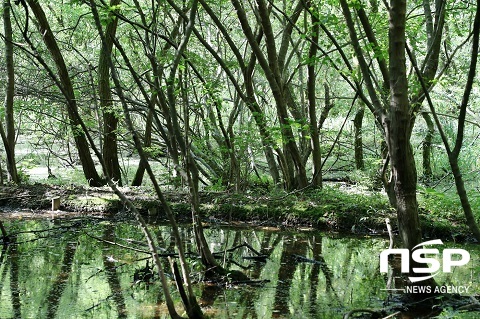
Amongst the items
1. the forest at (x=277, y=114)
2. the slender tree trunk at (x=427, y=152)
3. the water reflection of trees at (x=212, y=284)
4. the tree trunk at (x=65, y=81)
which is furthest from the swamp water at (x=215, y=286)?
the slender tree trunk at (x=427, y=152)

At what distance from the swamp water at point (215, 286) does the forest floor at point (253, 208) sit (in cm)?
41

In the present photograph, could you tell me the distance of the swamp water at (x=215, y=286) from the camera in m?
4.08

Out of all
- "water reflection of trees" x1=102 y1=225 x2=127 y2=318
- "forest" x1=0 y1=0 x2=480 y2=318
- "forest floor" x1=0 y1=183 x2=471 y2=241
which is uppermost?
"forest" x1=0 y1=0 x2=480 y2=318

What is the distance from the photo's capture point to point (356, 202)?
7.53m

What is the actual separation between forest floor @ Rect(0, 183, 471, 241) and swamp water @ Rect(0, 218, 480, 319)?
0.41 meters

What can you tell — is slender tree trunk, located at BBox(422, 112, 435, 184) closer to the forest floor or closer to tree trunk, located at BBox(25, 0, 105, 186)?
the forest floor

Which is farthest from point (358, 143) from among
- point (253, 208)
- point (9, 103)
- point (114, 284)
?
point (114, 284)

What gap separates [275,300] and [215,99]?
341 centimetres

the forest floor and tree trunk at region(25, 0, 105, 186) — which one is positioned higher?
tree trunk at region(25, 0, 105, 186)

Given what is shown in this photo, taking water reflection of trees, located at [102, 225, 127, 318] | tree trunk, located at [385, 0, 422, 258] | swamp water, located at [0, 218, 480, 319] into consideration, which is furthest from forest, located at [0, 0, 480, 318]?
water reflection of trees, located at [102, 225, 127, 318]

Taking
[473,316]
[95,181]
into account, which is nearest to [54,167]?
[95,181]

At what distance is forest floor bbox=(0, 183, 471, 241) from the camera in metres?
7.06

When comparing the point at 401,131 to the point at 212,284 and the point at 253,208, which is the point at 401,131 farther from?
the point at 253,208

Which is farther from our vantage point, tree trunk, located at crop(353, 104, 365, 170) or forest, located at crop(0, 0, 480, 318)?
tree trunk, located at crop(353, 104, 365, 170)
